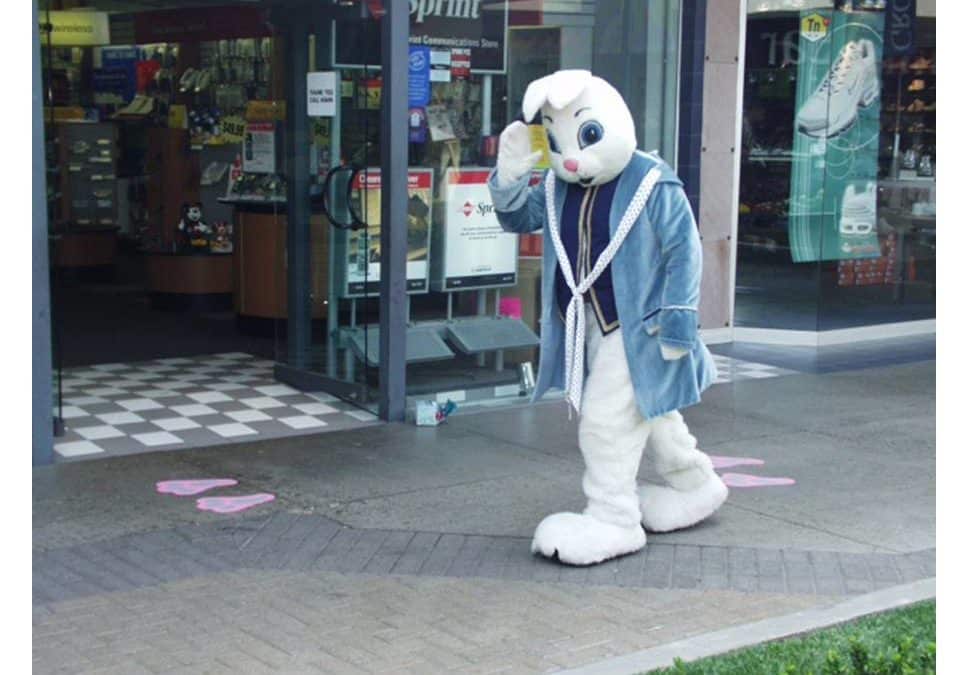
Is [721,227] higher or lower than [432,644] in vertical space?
higher

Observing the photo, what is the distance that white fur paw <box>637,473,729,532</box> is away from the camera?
6688mm

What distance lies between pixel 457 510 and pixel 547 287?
123 centimetres

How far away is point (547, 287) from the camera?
666 centimetres

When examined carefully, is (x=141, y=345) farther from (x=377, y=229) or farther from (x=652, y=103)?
(x=652, y=103)

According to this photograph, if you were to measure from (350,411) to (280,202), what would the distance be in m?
3.14

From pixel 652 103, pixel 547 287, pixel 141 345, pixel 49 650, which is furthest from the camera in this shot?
pixel 141 345

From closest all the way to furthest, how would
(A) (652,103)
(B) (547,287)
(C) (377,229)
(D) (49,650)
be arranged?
(D) (49,650), (B) (547,287), (C) (377,229), (A) (652,103)

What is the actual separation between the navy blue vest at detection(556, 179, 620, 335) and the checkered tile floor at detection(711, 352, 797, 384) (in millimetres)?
4296

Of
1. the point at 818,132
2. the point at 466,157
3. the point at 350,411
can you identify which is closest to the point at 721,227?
the point at 818,132

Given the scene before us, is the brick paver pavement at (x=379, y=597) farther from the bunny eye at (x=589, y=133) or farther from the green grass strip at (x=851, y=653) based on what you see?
the bunny eye at (x=589, y=133)

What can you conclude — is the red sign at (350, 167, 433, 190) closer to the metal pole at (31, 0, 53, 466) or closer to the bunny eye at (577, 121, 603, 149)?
the metal pole at (31, 0, 53, 466)

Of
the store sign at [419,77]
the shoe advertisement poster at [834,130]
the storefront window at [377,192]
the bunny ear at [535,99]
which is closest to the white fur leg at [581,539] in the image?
the bunny ear at [535,99]
